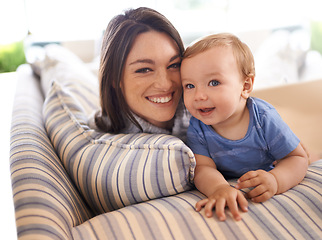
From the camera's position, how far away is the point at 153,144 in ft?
3.16

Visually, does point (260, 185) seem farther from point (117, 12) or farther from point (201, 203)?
point (117, 12)

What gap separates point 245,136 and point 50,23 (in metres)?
5.63

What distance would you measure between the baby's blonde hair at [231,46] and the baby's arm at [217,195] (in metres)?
0.34

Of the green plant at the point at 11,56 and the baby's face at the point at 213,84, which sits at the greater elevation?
the baby's face at the point at 213,84

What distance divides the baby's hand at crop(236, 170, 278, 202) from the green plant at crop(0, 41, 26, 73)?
5376 millimetres

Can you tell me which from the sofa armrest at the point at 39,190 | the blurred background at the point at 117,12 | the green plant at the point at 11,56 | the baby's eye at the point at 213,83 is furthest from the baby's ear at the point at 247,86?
the green plant at the point at 11,56

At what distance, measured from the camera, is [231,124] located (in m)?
1.11

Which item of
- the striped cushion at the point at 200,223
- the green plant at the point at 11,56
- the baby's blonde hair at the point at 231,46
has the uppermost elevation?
the baby's blonde hair at the point at 231,46

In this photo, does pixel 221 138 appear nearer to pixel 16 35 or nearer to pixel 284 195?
pixel 284 195

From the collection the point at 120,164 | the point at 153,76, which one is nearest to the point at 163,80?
the point at 153,76

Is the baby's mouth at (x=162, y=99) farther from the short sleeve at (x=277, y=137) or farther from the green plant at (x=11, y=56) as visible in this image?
the green plant at (x=11, y=56)

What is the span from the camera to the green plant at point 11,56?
17.9 ft

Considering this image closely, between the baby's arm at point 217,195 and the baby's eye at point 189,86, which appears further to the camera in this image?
the baby's eye at point 189,86

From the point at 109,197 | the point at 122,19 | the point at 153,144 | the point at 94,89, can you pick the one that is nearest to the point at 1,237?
the point at 109,197
